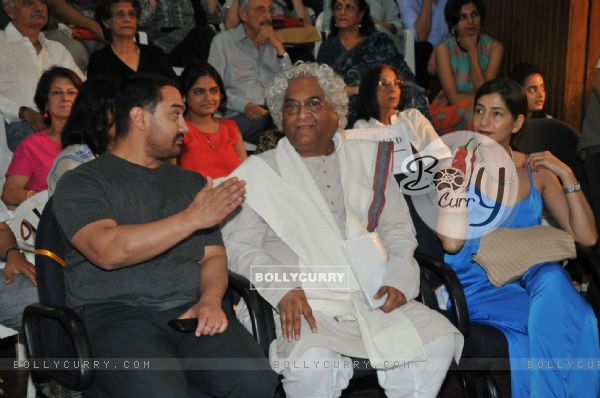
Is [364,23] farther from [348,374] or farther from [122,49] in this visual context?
[348,374]

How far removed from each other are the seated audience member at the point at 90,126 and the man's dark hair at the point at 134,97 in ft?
0.83

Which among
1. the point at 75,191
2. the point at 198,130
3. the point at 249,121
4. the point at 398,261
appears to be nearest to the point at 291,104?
the point at 398,261

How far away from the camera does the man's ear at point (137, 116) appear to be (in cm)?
287

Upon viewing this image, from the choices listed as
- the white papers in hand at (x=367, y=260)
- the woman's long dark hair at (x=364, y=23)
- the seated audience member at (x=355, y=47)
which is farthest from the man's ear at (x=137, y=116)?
the woman's long dark hair at (x=364, y=23)

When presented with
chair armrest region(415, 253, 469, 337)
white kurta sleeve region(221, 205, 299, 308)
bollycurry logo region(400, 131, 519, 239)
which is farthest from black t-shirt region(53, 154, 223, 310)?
bollycurry logo region(400, 131, 519, 239)

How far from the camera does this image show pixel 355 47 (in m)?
5.76

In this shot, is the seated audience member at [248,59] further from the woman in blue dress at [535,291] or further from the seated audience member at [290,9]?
the woman in blue dress at [535,291]

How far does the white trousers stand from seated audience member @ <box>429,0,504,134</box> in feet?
10.2

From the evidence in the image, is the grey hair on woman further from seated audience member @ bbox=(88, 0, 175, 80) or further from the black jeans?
seated audience member @ bbox=(88, 0, 175, 80)

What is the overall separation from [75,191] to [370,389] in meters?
1.97

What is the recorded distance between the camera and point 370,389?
3.96 meters

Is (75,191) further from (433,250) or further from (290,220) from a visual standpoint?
(433,250)

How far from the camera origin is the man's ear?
113 inches

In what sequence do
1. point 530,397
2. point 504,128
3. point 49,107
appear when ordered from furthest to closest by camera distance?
point 49,107, point 504,128, point 530,397
